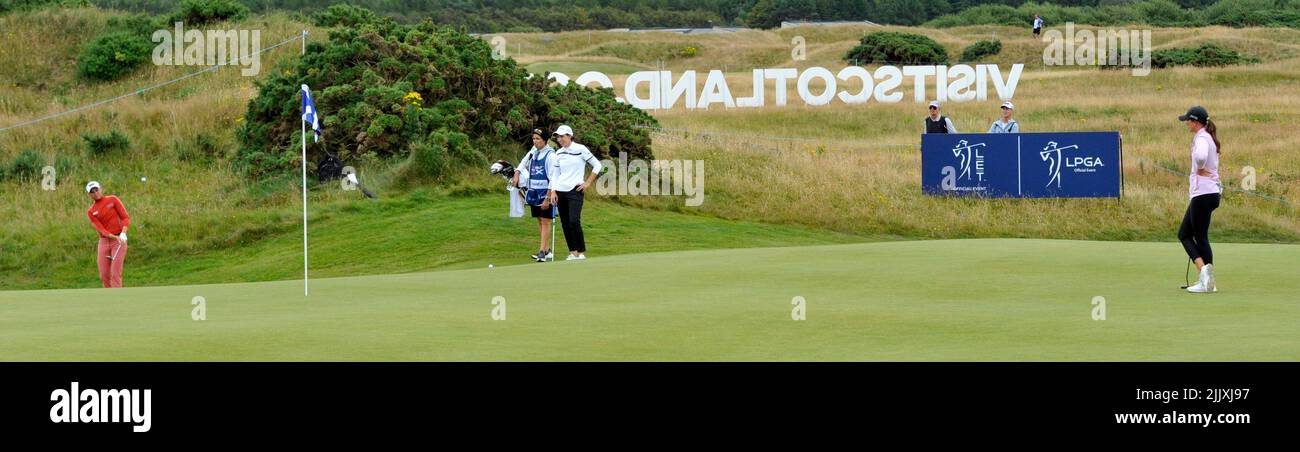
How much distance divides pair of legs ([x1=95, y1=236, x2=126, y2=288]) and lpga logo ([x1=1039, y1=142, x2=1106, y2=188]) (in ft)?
65.8

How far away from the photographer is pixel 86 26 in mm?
53719

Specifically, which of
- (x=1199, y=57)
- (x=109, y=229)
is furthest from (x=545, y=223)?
(x=1199, y=57)

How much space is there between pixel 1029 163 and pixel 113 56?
3020 centimetres

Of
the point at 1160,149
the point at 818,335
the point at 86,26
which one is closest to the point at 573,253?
the point at 818,335

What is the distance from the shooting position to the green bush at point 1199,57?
79656mm

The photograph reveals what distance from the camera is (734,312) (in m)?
13.5

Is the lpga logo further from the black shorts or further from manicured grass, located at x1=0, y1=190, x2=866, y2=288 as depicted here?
the black shorts

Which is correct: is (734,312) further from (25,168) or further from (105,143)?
(105,143)
